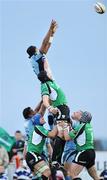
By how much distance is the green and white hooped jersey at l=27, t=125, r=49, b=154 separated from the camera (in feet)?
70.3

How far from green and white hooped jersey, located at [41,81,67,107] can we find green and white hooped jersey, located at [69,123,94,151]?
701 mm

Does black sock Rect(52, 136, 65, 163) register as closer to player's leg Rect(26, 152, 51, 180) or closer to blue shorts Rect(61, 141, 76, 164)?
blue shorts Rect(61, 141, 76, 164)

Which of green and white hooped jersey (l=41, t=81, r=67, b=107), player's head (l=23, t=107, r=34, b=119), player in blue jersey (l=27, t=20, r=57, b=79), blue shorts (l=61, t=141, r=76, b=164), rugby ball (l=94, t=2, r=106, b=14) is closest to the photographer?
green and white hooped jersey (l=41, t=81, r=67, b=107)

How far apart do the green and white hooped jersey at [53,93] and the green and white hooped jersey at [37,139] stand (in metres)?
0.60

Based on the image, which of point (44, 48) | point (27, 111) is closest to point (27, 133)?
point (27, 111)

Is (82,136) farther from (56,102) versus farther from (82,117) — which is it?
(56,102)

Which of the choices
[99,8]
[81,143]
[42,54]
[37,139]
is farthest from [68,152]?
[99,8]

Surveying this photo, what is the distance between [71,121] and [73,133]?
511 mm

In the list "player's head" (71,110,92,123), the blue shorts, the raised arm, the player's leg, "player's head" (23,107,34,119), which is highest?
the raised arm

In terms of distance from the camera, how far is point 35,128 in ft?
70.6

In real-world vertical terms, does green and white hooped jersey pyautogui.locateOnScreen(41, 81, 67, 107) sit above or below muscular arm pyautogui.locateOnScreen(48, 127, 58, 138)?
above

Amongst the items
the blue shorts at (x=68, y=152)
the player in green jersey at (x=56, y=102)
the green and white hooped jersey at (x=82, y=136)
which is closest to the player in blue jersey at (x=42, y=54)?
the player in green jersey at (x=56, y=102)

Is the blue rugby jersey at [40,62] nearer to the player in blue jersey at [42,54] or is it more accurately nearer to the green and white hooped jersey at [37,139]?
the player in blue jersey at [42,54]

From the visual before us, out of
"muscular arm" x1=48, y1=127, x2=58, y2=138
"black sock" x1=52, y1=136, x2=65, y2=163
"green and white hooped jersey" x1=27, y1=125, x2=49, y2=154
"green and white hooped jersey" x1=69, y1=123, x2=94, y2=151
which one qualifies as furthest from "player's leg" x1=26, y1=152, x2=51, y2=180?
"green and white hooped jersey" x1=69, y1=123, x2=94, y2=151
